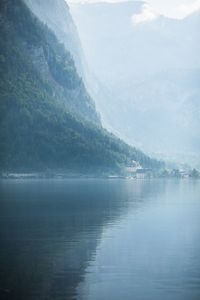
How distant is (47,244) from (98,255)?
7.58 m

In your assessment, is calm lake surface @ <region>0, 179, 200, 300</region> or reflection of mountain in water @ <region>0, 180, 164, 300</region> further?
reflection of mountain in water @ <region>0, 180, 164, 300</region>

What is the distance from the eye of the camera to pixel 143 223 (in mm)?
86188

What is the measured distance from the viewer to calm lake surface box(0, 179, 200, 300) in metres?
44.7

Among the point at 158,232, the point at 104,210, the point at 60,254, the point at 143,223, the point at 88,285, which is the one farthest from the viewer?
the point at 104,210

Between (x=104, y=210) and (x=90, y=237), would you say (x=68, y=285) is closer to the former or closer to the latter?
(x=90, y=237)

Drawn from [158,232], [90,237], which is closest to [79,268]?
[90,237]

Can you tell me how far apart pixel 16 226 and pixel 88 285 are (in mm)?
33114

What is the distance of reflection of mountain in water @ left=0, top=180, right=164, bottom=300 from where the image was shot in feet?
149

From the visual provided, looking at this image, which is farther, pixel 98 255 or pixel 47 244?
pixel 47 244

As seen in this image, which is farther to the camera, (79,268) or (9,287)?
(79,268)

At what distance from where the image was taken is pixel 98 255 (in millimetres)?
57906

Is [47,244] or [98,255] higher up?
[47,244]

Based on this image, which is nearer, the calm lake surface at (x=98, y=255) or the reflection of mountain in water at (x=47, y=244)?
the calm lake surface at (x=98, y=255)

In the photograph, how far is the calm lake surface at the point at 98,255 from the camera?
44688 millimetres
